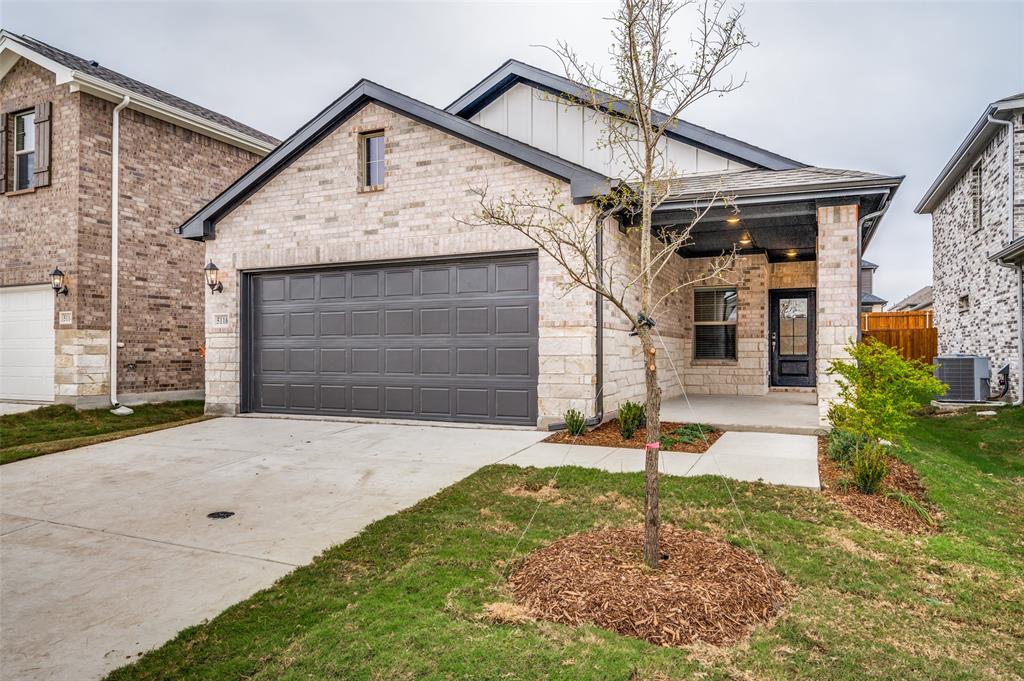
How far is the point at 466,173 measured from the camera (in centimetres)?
893

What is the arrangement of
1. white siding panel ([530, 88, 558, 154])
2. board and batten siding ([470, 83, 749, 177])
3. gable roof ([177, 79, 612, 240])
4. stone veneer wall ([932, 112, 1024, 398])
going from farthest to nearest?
1. stone veneer wall ([932, 112, 1024, 398])
2. white siding panel ([530, 88, 558, 154])
3. board and batten siding ([470, 83, 749, 177])
4. gable roof ([177, 79, 612, 240])

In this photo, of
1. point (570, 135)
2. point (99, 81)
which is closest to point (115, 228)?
point (99, 81)

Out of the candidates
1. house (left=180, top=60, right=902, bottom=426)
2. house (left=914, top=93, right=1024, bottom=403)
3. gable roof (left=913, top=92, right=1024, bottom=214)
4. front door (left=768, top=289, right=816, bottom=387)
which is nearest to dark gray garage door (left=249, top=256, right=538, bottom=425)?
house (left=180, top=60, right=902, bottom=426)

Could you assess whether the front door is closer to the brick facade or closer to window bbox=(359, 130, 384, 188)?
window bbox=(359, 130, 384, 188)

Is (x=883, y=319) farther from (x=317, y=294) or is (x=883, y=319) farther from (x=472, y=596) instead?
(x=472, y=596)

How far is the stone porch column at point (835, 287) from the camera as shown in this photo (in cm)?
753

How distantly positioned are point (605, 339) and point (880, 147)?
159 feet

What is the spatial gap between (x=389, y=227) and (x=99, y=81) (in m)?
7.39

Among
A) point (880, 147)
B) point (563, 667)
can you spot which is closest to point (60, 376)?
point (563, 667)

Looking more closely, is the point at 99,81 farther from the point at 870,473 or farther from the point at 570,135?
the point at 870,473

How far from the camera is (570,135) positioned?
11398 millimetres

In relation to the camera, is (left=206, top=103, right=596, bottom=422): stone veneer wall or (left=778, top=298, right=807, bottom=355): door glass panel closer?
(left=206, top=103, right=596, bottom=422): stone veneer wall

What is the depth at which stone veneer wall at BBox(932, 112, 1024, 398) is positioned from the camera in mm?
12055

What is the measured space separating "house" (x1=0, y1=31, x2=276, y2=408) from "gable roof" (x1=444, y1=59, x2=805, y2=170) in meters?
6.58
